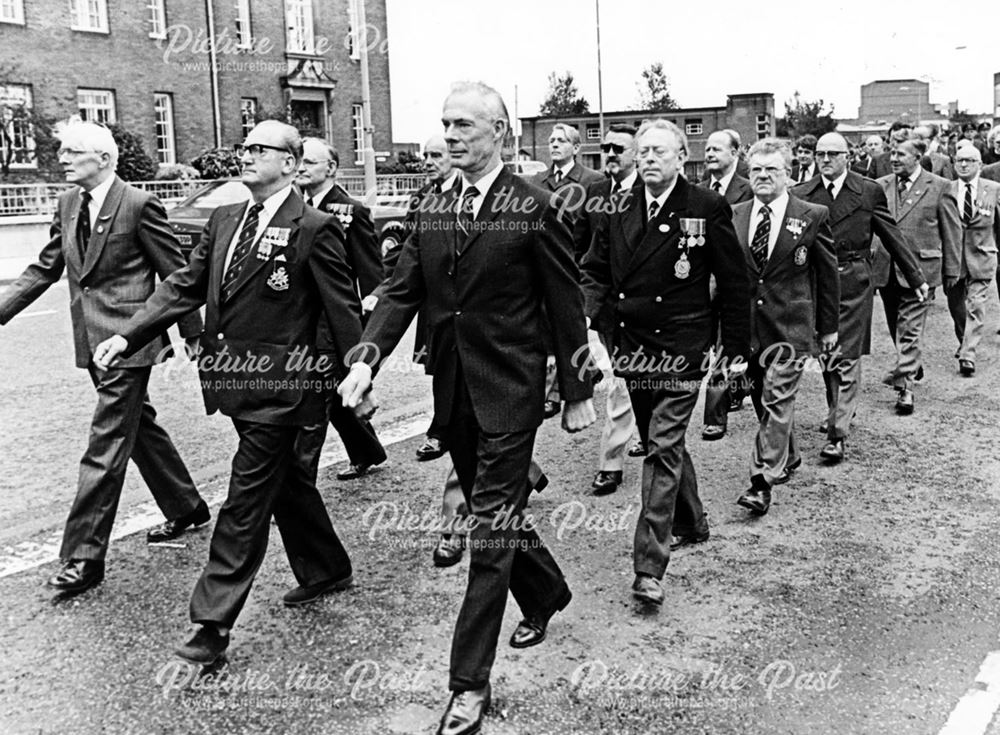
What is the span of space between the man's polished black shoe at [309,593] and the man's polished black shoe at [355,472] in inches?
77.4

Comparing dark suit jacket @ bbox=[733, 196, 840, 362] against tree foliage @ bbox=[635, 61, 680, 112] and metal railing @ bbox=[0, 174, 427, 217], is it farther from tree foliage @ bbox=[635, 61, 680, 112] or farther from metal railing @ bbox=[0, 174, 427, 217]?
tree foliage @ bbox=[635, 61, 680, 112]

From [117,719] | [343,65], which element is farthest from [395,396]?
[343,65]

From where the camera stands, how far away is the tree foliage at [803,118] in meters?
65.8

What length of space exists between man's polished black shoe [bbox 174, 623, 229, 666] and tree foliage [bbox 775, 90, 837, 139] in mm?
62716

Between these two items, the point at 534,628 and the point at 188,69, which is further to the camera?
the point at 188,69

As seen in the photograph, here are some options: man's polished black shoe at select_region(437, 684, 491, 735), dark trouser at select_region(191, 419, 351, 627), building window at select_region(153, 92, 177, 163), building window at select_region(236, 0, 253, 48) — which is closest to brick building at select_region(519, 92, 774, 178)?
building window at select_region(236, 0, 253, 48)

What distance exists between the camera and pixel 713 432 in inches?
314

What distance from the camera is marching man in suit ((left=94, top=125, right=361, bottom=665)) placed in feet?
14.3

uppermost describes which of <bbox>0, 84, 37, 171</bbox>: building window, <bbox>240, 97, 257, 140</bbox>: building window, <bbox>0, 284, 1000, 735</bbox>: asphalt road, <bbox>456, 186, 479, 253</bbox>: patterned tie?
<bbox>240, 97, 257, 140</bbox>: building window

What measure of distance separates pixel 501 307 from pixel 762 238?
288cm

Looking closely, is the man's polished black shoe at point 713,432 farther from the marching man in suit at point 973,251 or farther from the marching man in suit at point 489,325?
the marching man in suit at point 489,325

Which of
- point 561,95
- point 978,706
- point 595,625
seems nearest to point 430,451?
point 595,625

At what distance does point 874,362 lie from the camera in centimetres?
1088

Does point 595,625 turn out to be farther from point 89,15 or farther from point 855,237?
point 89,15
